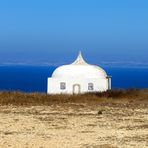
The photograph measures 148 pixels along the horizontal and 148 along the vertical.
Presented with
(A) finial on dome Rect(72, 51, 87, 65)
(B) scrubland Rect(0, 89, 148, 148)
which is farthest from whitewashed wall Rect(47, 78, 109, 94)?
(B) scrubland Rect(0, 89, 148, 148)

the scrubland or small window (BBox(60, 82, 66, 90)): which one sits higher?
small window (BBox(60, 82, 66, 90))

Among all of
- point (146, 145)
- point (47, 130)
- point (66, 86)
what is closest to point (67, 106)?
point (47, 130)

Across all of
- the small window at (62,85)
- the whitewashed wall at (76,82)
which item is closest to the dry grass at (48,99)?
the whitewashed wall at (76,82)

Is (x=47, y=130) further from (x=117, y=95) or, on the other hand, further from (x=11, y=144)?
(x=117, y=95)

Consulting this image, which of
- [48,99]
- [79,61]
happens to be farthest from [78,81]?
[48,99]

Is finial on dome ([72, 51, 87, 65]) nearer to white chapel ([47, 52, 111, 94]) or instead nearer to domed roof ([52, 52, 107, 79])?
domed roof ([52, 52, 107, 79])

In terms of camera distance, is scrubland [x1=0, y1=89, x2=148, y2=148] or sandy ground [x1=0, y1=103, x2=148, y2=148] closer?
sandy ground [x1=0, y1=103, x2=148, y2=148]

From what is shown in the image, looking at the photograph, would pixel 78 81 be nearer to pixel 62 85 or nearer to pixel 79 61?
pixel 62 85

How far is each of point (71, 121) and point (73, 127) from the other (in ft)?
7.59

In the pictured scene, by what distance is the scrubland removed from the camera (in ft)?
57.2

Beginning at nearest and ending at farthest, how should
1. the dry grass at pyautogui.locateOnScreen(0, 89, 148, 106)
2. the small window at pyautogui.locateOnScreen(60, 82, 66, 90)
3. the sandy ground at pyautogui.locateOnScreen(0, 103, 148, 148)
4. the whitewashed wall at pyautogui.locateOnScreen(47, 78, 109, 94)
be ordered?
1. the sandy ground at pyautogui.locateOnScreen(0, 103, 148, 148)
2. the dry grass at pyautogui.locateOnScreen(0, 89, 148, 106)
3. the whitewashed wall at pyautogui.locateOnScreen(47, 78, 109, 94)
4. the small window at pyautogui.locateOnScreen(60, 82, 66, 90)

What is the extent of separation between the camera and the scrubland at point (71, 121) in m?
17.4

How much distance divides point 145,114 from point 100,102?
8257mm

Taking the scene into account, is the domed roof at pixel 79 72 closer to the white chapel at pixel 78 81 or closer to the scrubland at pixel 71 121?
the white chapel at pixel 78 81
